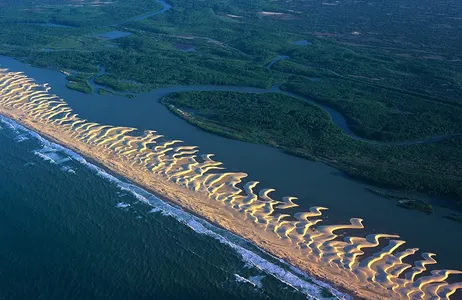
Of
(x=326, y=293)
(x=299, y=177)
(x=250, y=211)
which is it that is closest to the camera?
(x=326, y=293)

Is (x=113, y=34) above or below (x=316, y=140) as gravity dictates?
above

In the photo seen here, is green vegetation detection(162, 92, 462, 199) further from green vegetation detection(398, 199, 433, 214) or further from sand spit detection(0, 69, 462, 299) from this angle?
sand spit detection(0, 69, 462, 299)

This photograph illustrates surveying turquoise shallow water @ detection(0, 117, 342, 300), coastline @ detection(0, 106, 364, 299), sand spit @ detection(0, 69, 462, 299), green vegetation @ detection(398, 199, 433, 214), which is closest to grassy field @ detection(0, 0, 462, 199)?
green vegetation @ detection(398, 199, 433, 214)

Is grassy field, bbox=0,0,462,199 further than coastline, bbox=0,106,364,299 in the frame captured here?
Yes

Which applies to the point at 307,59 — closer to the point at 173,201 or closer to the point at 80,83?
the point at 80,83

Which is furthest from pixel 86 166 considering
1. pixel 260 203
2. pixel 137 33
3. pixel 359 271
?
pixel 137 33

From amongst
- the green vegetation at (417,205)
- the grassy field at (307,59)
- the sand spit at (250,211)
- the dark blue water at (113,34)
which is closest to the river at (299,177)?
the green vegetation at (417,205)

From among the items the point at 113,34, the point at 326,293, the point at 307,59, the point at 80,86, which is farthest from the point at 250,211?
the point at 113,34
